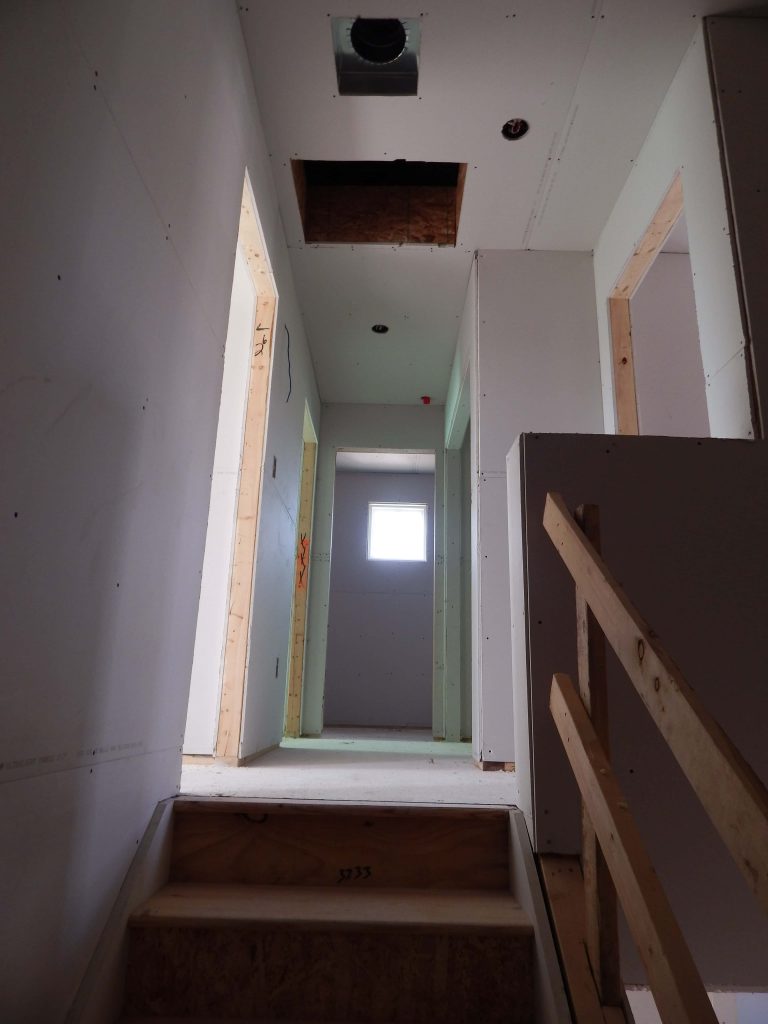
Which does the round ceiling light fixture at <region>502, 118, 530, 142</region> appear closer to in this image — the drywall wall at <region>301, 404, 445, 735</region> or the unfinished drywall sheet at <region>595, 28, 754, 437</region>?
the unfinished drywall sheet at <region>595, 28, 754, 437</region>

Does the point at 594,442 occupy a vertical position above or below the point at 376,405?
below

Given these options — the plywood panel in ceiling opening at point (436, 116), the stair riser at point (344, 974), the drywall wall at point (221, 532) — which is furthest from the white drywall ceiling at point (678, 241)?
the stair riser at point (344, 974)

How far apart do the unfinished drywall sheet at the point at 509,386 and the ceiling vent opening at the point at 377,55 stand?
124 centimetres

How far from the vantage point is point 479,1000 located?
1545 mm

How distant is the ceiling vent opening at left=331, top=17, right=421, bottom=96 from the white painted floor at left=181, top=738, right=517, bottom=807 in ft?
9.25

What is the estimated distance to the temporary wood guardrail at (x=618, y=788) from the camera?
2.81ft

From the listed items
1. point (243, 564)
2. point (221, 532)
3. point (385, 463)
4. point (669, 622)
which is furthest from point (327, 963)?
point (385, 463)

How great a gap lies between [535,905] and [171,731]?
107 centimetres

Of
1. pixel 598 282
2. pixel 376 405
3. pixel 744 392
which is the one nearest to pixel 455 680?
pixel 376 405

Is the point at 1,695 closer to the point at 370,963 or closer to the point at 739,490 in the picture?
the point at 370,963

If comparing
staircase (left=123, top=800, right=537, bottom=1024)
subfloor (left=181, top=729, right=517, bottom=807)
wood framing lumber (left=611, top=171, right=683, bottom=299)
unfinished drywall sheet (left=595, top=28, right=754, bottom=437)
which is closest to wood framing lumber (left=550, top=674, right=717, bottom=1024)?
staircase (left=123, top=800, right=537, bottom=1024)

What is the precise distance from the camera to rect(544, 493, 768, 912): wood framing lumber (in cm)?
81

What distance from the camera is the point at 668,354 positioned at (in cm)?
373

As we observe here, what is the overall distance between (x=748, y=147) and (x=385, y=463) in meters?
6.19
